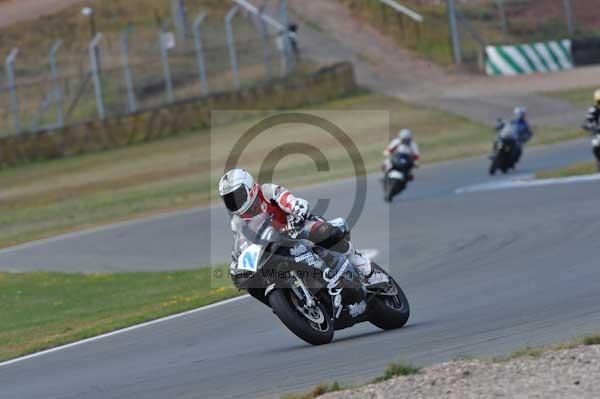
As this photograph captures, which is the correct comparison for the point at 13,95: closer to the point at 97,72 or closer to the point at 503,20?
the point at 97,72

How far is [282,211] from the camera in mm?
8953

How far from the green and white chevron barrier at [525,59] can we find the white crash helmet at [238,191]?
101 feet

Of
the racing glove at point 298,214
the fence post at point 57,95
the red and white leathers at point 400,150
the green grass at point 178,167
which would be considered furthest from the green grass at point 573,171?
the fence post at point 57,95

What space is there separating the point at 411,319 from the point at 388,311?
2.03ft

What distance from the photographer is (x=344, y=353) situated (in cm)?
854

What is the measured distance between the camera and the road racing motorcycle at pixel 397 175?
2108 centimetres

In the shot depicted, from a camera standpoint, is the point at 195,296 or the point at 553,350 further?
the point at 195,296

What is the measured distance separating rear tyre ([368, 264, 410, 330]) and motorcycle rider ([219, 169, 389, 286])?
0.16 m

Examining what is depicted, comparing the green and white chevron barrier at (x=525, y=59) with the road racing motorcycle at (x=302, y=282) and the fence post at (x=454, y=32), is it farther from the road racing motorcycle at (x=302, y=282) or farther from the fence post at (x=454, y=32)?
the road racing motorcycle at (x=302, y=282)

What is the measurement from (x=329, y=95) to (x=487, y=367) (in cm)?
3031

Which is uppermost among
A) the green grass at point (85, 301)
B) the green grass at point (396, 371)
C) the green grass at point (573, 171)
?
the green grass at point (396, 371)

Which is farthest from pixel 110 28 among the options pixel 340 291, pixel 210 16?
pixel 340 291

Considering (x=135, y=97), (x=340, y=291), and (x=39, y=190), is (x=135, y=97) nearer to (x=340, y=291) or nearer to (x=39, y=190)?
(x=39, y=190)

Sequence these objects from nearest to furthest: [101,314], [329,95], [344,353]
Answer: [344,353], [101,314], [329,95]
